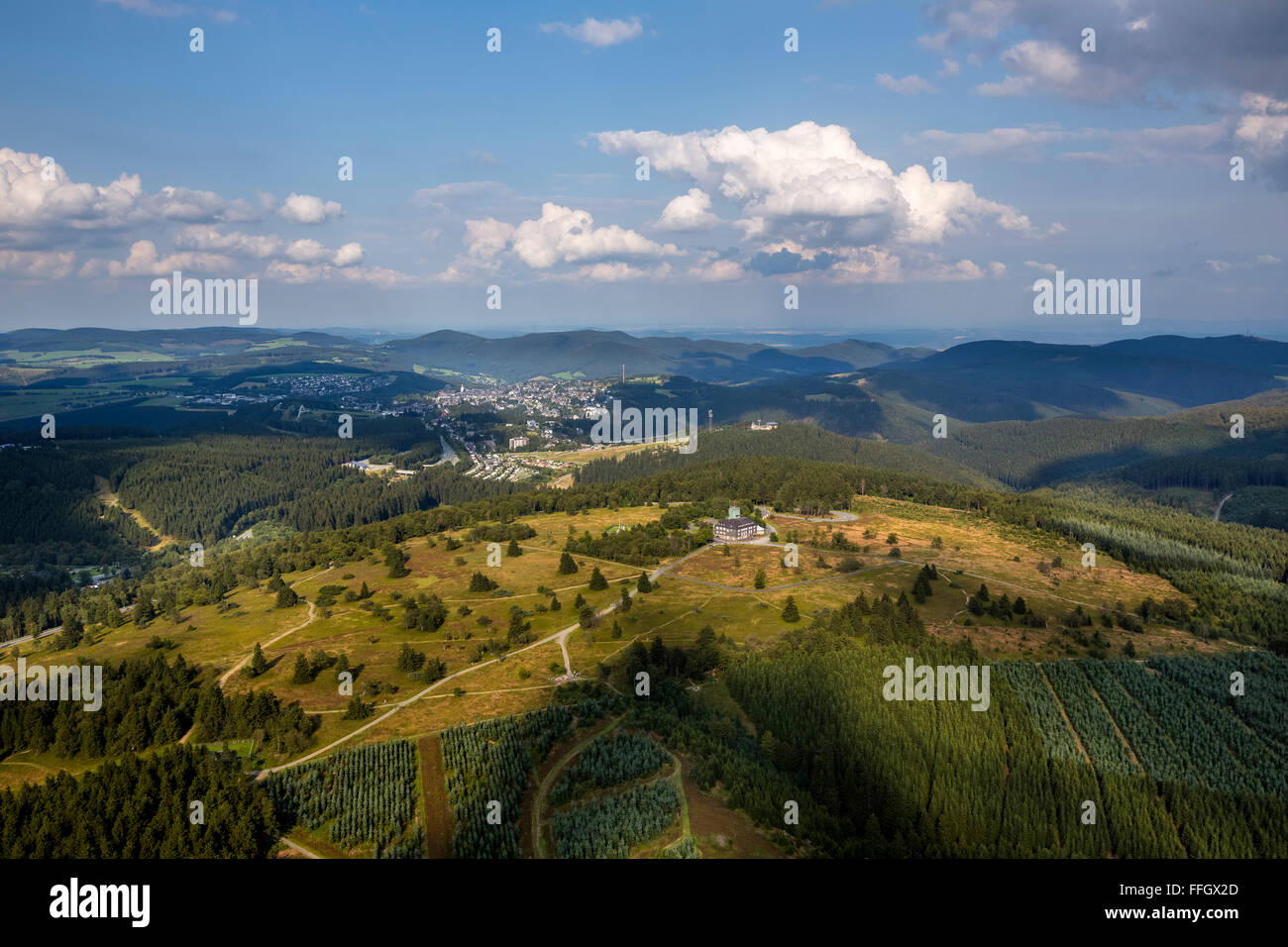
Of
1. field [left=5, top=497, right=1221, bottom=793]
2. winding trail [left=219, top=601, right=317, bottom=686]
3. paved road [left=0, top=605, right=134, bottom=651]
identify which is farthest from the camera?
paved road [left=0, top=605, right=134, bottom=651]

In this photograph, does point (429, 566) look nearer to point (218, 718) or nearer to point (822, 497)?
point (218, 718)

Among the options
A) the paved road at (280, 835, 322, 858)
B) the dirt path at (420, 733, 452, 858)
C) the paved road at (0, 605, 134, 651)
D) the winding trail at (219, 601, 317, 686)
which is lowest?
the paved road at (0, 605, 134, 651)

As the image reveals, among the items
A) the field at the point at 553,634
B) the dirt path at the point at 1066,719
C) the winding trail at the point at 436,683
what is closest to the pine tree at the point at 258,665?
the field at the point at 553,634

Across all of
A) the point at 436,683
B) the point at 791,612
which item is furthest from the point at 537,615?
the point at 791,612

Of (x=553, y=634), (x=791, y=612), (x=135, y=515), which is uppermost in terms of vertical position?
(x=791, y=612)

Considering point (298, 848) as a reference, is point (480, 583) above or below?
above

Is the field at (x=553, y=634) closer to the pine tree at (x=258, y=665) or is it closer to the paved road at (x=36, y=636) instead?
the pine tree at (x=258, y=665)

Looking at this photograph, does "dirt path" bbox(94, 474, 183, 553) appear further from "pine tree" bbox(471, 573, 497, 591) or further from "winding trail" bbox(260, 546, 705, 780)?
"pine tree" bbox(471, 573, 497, 591)
